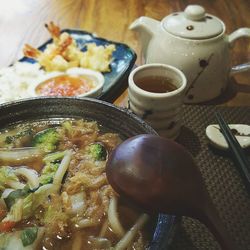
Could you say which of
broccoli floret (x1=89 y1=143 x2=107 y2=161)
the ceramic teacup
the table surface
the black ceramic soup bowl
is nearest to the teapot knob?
the ceramic teacup

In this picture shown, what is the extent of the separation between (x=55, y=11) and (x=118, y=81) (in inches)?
49.0

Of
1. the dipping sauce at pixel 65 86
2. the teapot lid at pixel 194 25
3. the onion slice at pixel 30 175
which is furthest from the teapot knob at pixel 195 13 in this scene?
the onion slice at pixel 30 175

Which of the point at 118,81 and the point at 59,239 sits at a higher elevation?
the point at 59,239

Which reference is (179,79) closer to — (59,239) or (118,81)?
(118,81)

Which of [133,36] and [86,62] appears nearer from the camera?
[86,62]

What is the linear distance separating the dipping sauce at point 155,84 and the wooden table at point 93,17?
65 centimetres

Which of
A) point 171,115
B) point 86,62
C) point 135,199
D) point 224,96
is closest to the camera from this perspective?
point 135,199

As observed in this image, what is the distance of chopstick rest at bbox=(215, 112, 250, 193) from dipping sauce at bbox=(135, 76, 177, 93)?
0.27m

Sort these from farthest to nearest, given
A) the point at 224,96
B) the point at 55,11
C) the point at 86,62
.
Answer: the point at 55,11 < the point at 86,62 < the point at 224,96

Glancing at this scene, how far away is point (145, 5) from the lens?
9.55 feet

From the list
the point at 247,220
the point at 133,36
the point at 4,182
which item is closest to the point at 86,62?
the point at 133,36

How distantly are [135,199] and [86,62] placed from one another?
54.4 inches

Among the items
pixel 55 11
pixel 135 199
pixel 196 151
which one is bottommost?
pixel 55 11

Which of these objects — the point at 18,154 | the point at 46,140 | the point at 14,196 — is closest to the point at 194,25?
the point at 46,140
